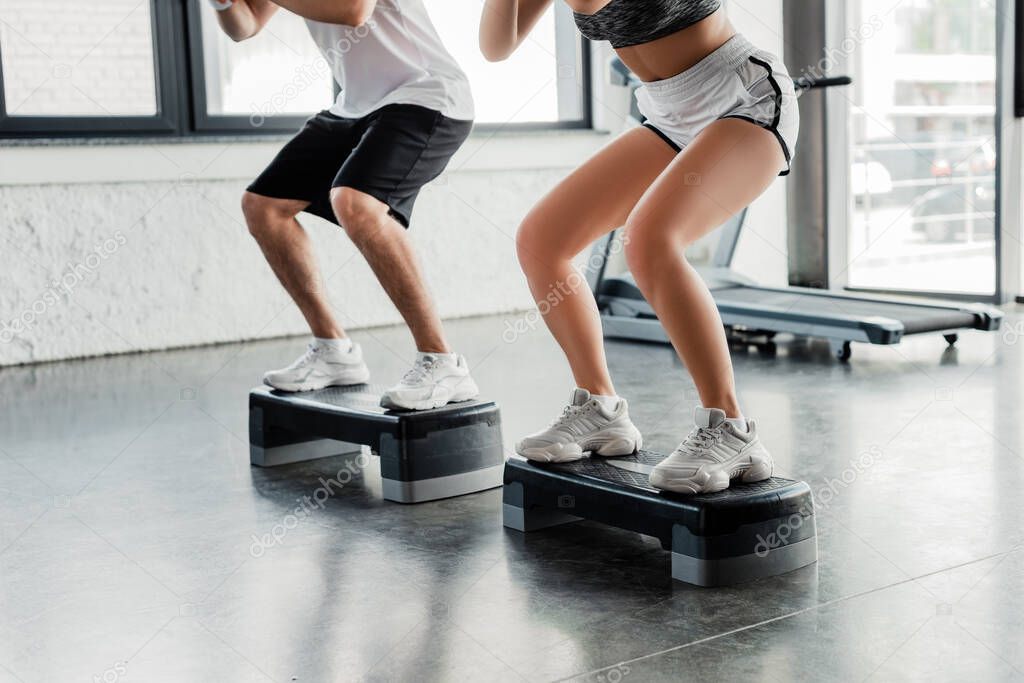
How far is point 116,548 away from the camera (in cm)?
234

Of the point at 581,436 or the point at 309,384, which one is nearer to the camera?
the point at 581,436

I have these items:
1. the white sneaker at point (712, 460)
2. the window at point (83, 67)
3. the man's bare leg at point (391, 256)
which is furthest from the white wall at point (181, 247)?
the white sneaker at point (712, 460)

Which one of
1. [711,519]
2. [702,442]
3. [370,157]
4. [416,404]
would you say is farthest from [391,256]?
[711,519]

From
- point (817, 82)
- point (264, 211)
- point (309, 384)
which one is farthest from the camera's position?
point (817, 82)

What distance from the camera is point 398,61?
2.76 metres

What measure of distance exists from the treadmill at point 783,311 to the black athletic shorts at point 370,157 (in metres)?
1.65

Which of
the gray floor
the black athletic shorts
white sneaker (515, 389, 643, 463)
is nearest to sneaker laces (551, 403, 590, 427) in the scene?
white sneaker (515, 389, 643, 463)

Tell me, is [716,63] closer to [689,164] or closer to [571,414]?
[689,164]

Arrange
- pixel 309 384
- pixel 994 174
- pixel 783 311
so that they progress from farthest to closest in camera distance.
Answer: pixel 994 174, pixel 783 311, pixel 309 384

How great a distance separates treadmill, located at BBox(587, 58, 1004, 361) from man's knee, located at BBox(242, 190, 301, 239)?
1.71 m

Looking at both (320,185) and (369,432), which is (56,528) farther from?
(320,185)

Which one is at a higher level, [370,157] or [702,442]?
[370,157]

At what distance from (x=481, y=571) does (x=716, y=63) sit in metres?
1.01

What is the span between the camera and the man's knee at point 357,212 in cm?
265
